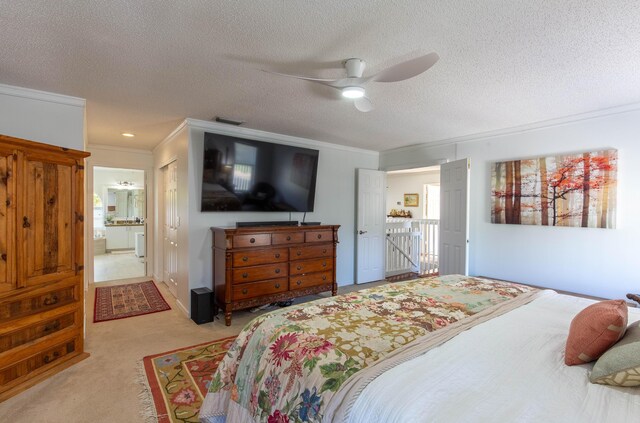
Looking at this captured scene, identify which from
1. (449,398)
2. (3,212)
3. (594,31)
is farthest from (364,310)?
(3,212)

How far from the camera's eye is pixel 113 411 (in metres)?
2.06

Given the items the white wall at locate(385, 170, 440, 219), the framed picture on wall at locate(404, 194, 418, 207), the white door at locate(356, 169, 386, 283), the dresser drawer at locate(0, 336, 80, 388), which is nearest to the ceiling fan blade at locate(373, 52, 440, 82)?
the dresser drawer at locate(0, 336, 80, 388)

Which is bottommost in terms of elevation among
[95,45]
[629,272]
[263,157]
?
[629,272]

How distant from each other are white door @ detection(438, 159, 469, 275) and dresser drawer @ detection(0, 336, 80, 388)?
4.23 metres

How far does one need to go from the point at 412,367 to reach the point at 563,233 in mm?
3389

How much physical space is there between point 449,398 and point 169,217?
4710 mm

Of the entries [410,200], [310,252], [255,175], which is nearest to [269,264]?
[310,252]

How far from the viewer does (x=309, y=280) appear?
13.8 ft

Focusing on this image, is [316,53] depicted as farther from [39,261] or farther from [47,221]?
[39,261]

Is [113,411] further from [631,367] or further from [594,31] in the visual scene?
[594,31]

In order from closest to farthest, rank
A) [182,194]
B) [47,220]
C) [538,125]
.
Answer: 1. [47,220]
2. [538,125]
3. [182,194]

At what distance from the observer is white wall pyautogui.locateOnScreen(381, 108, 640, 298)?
3092 millimetres

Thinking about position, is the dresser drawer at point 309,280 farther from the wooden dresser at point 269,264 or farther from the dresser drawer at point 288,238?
the dresser drawer at point 288,238

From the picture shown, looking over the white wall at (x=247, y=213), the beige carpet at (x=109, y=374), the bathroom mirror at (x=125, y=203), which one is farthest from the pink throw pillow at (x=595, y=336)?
the bathroom mirror at (x=125, y=203)
